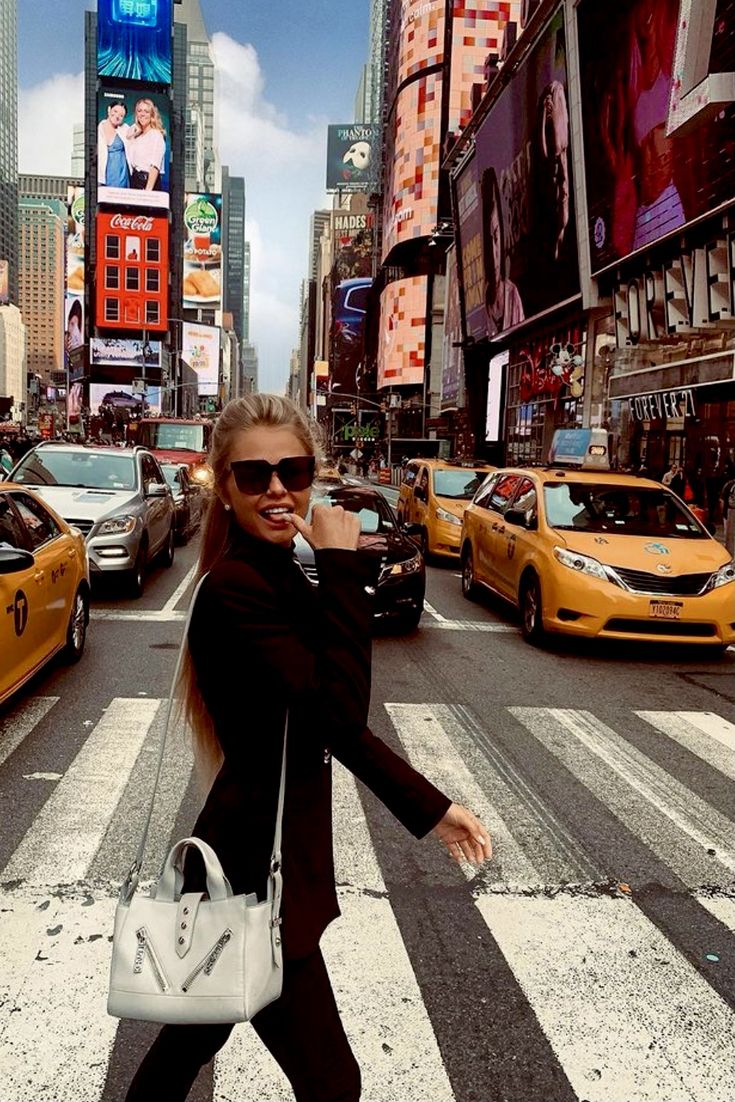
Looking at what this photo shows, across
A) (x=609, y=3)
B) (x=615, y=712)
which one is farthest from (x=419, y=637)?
(x=609, y=3)

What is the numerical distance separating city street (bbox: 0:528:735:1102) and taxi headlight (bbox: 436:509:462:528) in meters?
8.15

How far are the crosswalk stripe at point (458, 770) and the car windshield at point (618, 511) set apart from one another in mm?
3533

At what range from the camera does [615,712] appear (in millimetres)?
6750

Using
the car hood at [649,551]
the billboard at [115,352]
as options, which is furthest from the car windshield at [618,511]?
the billboard at [115,352]

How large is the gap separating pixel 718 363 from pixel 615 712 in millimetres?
17305

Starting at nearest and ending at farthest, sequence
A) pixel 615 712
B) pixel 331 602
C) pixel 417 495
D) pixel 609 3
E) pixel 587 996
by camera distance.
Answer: pixel 331 602 < pixel 587 996 < pixel 615 712 < pixel 417 495 < pixel 609 3

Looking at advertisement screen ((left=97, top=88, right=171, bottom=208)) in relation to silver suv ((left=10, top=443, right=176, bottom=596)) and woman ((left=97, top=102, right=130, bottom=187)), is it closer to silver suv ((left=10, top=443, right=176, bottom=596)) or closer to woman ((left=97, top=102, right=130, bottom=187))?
woman ((left=97, top=102, right=130, bottom=187))

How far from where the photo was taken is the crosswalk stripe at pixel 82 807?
3.86 m

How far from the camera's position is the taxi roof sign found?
26609 mm

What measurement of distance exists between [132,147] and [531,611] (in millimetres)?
130264

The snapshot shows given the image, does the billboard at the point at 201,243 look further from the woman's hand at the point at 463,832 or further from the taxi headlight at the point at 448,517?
the woman's hand at the point at 463,832

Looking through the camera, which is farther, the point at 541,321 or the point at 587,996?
the point at 541,321

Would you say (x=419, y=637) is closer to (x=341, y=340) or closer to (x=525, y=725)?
(x=525, y=725)

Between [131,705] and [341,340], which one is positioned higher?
[341,340]
